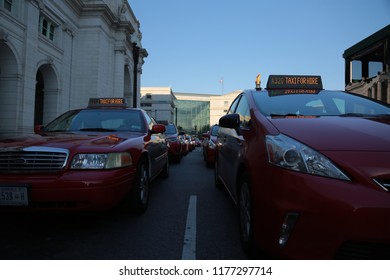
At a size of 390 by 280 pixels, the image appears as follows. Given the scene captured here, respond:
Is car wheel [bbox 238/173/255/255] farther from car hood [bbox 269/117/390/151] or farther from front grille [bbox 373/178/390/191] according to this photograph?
front grille [bbox 373/178/390/191]

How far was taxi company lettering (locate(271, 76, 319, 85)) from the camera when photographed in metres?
4.12

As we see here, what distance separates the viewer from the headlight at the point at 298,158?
1938 millimetres

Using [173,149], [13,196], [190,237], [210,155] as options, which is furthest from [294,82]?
[173,149]

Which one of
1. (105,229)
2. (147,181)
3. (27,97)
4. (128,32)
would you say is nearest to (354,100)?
(147,181)

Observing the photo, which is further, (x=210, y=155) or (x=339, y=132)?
(x=210, y=155)

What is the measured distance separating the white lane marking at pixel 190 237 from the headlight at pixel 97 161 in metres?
1.03

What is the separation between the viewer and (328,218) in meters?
1.78

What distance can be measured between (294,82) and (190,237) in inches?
99.3

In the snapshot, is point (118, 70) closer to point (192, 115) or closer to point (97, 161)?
point (97, 161)

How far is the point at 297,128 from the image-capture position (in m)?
2.39

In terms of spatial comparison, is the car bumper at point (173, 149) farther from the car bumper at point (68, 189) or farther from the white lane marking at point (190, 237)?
the car bumper at point (68, 189)

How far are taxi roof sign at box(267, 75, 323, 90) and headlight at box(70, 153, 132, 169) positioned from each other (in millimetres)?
2154

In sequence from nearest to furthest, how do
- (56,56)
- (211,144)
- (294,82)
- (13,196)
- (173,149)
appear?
(13,196) → (294,82) → (211,144) → (173,149) → (56,56)

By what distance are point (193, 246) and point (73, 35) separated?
1017 inches
